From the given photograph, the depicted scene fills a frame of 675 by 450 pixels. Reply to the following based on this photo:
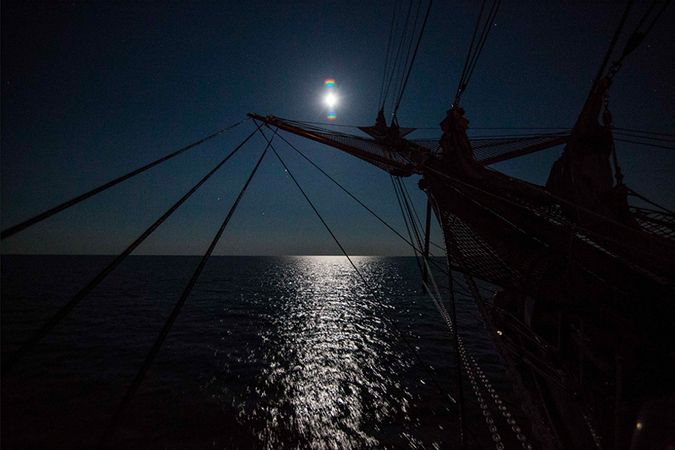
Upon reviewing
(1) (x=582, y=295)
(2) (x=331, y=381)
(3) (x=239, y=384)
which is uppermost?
(1) (x=582, y=295)

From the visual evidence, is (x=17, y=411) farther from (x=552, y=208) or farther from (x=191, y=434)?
(x=552, y=208)

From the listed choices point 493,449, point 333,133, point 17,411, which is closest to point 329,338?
point 493,449

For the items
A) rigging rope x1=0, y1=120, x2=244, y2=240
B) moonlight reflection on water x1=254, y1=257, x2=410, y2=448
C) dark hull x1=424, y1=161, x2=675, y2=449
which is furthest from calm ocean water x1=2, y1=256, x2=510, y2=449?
rigging rope x1=0, y1=120, x2=244, y2=240

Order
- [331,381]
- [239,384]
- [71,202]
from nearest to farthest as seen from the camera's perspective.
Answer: [71,202] < [239,384] < [331,381]

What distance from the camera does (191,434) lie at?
9.40m

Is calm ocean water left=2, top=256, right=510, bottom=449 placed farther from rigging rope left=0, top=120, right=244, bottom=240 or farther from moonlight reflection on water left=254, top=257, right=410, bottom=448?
rigging rope left=0, top=120, right=244, bottom=240

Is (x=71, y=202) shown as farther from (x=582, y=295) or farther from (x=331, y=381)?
(x=331, y=381)

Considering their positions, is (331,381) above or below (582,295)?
below

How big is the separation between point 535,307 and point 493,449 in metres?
8.19

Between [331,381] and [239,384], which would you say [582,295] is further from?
[239,384]

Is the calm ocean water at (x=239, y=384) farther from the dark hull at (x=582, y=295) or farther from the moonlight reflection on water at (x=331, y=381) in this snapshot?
the dark hull at (x=582, y=295)

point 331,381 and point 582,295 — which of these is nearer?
point 582,295

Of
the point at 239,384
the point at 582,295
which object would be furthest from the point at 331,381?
the point at 582,295

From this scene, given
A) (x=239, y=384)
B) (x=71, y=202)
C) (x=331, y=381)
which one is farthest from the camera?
(x=331, y=381)
